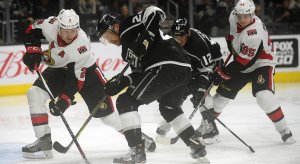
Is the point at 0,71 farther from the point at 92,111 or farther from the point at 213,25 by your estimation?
the point at 92,111

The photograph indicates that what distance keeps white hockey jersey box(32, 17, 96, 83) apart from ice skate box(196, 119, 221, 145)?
1178mm

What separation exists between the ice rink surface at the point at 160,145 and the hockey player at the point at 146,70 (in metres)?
0.31

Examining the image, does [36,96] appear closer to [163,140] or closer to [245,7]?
[163,140]

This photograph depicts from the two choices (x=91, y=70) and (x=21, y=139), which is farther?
(x=21, y=139)

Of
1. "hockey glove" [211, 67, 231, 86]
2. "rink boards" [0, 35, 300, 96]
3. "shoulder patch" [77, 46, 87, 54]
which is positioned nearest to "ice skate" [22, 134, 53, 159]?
"shoulder patch" [77, 46, 87, 54]

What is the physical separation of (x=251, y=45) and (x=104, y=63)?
4028 millimetres

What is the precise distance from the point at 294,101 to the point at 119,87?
3.58 metres

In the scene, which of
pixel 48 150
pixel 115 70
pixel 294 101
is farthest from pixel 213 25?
pixel 48 150

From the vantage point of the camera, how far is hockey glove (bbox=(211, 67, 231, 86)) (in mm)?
4840

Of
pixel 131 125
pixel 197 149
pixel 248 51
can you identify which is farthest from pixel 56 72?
pixel 248 51

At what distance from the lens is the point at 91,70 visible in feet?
15.7

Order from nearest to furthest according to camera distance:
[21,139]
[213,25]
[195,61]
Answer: [195,61] < [21,139] < [213,25]

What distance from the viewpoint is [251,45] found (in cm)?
482

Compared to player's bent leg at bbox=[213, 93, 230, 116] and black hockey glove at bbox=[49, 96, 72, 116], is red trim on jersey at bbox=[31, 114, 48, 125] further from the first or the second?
player's bent leg at bbox=[213, 93, 230, 116]
